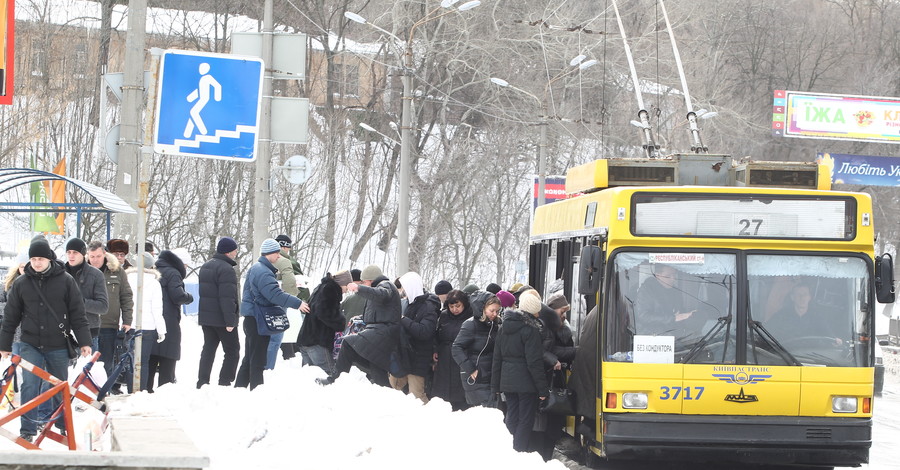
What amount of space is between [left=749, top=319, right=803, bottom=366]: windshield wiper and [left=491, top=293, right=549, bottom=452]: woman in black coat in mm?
1806

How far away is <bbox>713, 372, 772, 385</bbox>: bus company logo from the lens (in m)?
9.37

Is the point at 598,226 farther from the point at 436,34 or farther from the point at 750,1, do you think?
the point at 750,1

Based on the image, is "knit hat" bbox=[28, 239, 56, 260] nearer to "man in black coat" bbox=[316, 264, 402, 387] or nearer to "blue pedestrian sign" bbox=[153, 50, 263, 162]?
"blue pedestrian sign" bbox=[153, 50, 263, 162]

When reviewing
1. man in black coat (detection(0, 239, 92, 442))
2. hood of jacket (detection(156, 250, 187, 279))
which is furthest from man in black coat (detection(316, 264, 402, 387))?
man in black coat (detection(0, 239, 92, 442))

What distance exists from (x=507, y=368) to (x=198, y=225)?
2732 cm

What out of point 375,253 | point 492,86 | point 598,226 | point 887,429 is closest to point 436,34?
point 492,86

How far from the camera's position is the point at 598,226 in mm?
10242

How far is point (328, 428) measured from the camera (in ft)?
26.0

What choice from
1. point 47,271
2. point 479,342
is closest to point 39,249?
point 47,271

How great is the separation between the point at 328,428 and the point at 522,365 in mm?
2845

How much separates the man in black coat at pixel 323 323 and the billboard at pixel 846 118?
29.1 meters

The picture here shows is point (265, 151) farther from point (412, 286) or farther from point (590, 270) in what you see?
point (590, 270)

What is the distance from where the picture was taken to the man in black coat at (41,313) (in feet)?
30.3

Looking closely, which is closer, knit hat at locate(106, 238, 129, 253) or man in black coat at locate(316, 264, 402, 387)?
man in black coat at locate(316, 264, 402, 387)
